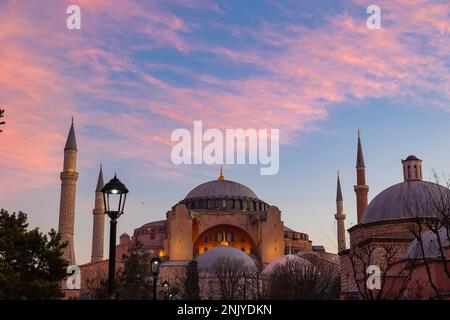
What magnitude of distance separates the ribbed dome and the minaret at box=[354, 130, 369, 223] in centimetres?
1926

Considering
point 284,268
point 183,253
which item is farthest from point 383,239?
point 183,253

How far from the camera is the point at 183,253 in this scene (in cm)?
5769

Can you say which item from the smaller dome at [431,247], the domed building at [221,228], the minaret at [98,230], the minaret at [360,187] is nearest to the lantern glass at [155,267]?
the smaller dome at [431,247]

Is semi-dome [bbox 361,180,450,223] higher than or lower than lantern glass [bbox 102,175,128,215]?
higher

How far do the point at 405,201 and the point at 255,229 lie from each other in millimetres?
27978

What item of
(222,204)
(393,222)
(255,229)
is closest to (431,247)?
(393,222)

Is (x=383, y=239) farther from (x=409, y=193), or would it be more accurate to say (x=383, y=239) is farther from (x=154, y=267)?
(x=154, y=267)

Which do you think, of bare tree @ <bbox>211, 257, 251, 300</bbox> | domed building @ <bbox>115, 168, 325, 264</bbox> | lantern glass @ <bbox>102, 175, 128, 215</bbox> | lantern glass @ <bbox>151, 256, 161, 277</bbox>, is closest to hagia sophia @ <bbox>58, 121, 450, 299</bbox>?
domed building @ <bbox>115, 168, 325, 264</bbox>

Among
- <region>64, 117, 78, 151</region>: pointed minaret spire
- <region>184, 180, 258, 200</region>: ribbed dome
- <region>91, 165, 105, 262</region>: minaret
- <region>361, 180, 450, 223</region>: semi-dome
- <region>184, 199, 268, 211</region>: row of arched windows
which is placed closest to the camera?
<region>361, 180, 450, 223</region>: semi-dome

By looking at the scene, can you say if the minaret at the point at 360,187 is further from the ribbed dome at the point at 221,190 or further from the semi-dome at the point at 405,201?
the ribbed dome at the point at 221,190

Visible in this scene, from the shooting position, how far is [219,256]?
49625 mm

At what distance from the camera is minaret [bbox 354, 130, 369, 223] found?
49062mm

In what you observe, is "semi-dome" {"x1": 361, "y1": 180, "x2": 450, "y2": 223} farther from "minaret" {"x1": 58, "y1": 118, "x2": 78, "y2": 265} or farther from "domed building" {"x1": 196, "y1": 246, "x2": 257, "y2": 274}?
"minaret" {"x1": 58, "y1": 118, "x2": 78, "y2": 265}

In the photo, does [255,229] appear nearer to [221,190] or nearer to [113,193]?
[221,190]
